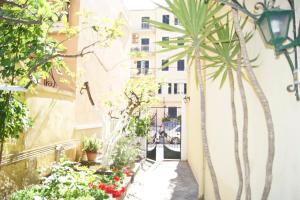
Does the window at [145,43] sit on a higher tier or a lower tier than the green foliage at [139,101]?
higher

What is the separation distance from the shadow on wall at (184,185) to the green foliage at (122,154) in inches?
60.7

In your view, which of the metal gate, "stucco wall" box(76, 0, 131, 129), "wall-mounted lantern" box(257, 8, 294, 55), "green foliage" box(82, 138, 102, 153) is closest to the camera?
"wall-mounted lantern" box(257, 8, 294, 55)

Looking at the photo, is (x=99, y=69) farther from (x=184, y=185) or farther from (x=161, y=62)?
(x=161, y=62)

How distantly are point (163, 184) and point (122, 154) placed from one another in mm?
1569

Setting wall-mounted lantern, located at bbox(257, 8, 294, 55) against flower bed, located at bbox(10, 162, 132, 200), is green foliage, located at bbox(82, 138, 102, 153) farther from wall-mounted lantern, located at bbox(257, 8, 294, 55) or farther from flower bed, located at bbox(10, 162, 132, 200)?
wall-mounted lantern, located at bbox(257, 8, 294, 55)

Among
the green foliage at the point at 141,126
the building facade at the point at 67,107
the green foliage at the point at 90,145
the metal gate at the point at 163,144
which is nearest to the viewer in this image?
the building facade at the point at 67,107

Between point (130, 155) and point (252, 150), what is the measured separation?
6.06 m

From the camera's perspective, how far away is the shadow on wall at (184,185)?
24.6 feet

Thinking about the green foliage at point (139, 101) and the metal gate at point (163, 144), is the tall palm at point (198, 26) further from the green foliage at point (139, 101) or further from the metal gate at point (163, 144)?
the metal gate at point (163, 144)

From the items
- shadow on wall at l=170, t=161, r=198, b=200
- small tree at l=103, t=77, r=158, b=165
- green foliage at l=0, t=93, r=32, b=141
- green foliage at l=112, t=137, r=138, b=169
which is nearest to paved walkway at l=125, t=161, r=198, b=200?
shadow on wall at l=170, t=161, r=198, b=200

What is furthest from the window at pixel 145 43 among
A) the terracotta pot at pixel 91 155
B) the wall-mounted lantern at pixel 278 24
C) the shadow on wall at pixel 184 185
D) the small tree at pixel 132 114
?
the wall-mounted lantern at pixel 278 24

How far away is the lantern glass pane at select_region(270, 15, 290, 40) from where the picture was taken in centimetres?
250

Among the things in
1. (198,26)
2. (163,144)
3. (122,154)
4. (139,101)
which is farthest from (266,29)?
(163,144)

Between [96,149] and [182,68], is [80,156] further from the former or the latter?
[182,68]
